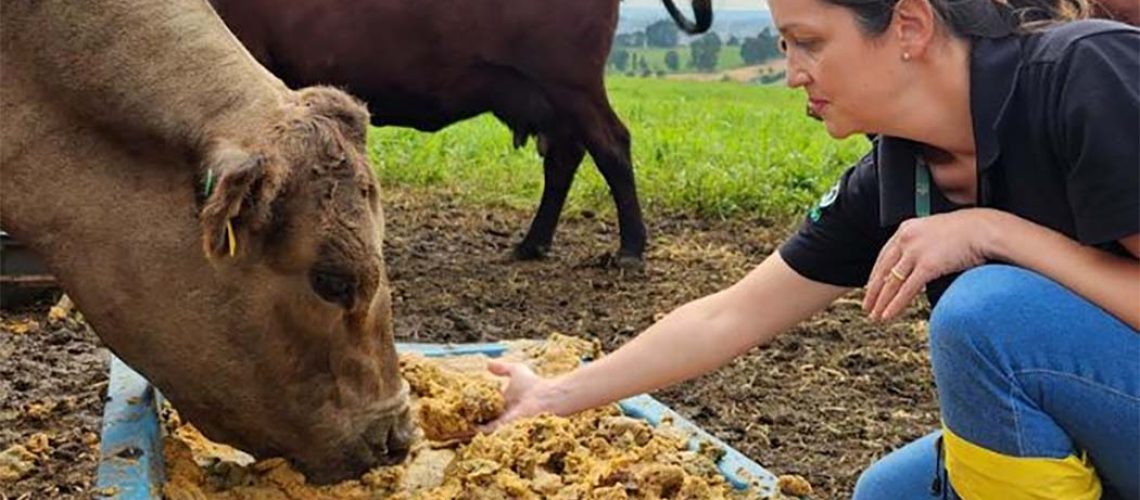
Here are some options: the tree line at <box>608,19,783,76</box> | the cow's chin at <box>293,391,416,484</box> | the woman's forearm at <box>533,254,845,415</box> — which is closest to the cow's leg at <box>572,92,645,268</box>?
the cow's chin at <box>293,391,416,484</box>

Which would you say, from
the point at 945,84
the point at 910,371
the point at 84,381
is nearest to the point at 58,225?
the point at 84,381

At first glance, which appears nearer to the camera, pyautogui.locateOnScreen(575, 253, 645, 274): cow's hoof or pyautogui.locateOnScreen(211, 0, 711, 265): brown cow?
pyautogui.locateOnScreen(575, 253, 645, 274): cow's hoof

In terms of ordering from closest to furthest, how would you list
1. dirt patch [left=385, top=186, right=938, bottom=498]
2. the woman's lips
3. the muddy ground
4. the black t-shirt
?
the black t-shirt → the woman's lips → the muddy ground → dirt patch [left=385, top=186, right=938, bottom=498]

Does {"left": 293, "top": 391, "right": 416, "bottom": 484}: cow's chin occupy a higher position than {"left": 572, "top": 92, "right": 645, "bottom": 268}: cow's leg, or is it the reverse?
{"left": 293, "top": 391, "right": 416, "bottom": 484}: cow's chin

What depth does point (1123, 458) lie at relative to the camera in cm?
250

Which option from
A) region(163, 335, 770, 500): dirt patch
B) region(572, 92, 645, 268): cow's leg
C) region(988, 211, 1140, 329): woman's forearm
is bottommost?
region(572, 92, 645, 268): cow's leg

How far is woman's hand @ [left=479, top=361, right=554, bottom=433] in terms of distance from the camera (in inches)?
135

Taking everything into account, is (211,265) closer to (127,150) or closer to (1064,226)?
(127,150)

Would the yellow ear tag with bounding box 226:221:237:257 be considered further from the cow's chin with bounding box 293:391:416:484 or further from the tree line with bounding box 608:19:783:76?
the tree line with bounding box 608:19:783:76

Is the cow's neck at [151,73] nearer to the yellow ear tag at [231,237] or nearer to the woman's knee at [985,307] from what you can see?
the yellow ear tag at [231,237]

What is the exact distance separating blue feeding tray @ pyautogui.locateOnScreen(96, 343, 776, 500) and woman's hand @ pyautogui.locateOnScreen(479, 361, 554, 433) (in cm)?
52

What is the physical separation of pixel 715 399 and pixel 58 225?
232 cm

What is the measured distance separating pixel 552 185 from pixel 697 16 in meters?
1.55

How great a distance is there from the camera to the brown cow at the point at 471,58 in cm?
762
